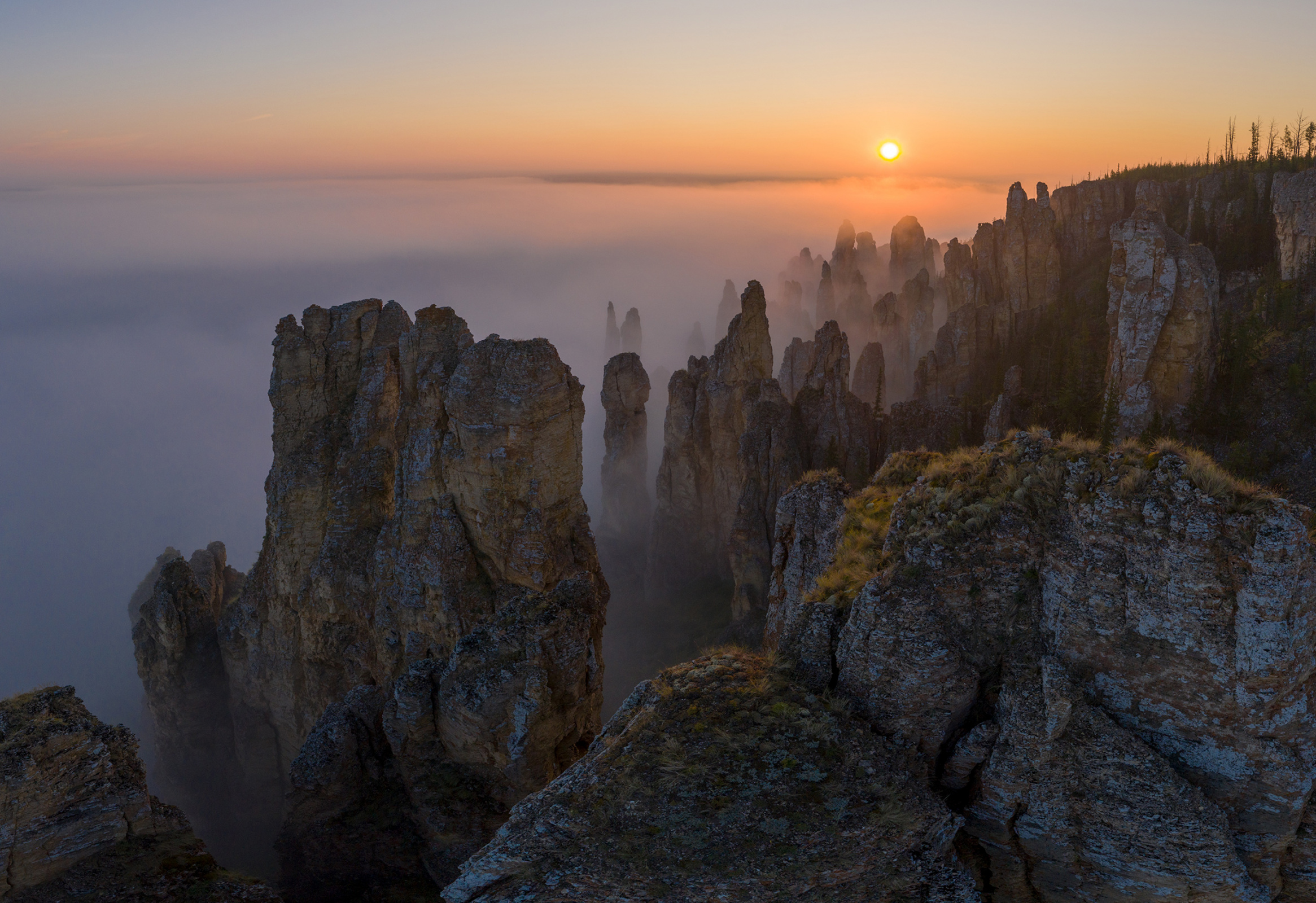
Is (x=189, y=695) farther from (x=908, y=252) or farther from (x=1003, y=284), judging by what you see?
(x=908, y=252)

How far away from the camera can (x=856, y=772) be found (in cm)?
1577

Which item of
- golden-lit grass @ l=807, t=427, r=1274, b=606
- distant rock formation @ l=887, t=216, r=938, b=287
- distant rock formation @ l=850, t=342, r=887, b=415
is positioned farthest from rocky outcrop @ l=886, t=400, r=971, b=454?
distant rock formation @ l=887, t=216, r=938, b=287

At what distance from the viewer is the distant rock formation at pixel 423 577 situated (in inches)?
1083

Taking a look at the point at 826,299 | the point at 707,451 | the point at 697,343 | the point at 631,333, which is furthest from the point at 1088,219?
the point at 631,333

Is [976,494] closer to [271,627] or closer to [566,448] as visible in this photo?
[566,448]

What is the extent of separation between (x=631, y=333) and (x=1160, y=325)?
384 ft

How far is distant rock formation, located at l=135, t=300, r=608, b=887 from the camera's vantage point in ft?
90.3

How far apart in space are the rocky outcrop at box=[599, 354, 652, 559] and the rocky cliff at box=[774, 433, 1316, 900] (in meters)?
54.7

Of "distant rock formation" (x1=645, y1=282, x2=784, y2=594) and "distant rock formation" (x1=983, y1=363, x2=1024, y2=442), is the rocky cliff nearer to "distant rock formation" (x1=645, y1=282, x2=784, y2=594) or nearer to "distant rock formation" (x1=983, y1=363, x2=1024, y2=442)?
"distant rock formation" (x1=983, y1=363, x2=1024, y2=442)

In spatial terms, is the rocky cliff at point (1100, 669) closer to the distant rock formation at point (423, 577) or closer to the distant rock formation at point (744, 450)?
the distant rock formation at point (423, 577)

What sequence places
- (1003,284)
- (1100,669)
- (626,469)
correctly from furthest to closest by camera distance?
1. (1003,284)
2. (626,469)
3. (1100,669)

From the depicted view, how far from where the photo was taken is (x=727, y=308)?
181 metres

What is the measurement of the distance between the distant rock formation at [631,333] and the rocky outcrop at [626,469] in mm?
87590

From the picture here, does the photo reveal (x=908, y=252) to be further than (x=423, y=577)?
Yes
